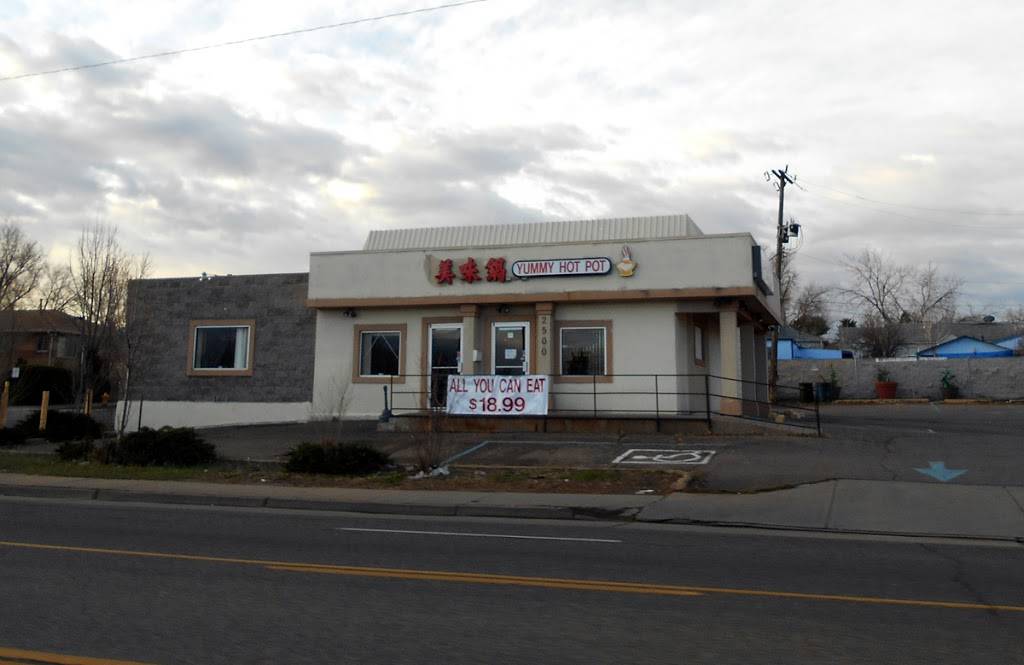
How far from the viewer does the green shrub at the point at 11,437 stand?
23422mm

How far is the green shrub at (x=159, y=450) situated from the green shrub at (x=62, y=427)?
245 inches

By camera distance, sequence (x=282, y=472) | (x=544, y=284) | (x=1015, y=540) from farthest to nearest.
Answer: (x=544, y=284) < (x=282, y=472) < (x=1015, y=540)

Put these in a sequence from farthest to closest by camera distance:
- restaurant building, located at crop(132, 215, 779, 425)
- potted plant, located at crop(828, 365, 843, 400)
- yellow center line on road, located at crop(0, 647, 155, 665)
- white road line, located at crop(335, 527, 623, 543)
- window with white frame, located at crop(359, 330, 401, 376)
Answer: potted plant, located at crop(828, 365, 843, 400)
window with white frame, located at crop(359, 330, 401, 376)
restaurant building, located at crop(132, 215, 779, 425)
white road line, located at crop(335, 527, 623, 543)
yellow center line on road, located at crop(0, 647, 155, 665)

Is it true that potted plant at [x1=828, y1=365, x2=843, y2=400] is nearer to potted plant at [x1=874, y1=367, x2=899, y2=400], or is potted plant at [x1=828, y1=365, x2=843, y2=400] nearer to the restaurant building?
potted plant at [x1=874, y1=367, x2=899, y2=400]

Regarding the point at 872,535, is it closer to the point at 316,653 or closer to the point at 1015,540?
the point at 1015,540

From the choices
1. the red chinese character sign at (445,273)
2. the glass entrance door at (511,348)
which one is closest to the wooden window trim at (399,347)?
the red chinese character sign at (445,273)

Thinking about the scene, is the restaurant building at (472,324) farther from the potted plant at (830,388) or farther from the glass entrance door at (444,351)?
the potted plant at (830,388)

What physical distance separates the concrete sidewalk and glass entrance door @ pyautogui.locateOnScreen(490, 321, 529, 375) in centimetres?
893

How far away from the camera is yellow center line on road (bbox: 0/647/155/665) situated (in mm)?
5480


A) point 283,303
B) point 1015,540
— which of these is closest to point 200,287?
point 283,303

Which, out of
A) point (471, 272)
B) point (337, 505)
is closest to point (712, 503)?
point (337, 505)

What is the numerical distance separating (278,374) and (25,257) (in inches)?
1274

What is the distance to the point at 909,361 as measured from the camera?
4059 cm

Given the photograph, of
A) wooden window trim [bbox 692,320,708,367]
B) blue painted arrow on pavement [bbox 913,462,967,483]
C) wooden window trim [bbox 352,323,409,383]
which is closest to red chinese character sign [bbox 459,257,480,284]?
wooden window trim [bbox 352,323,409,383]
